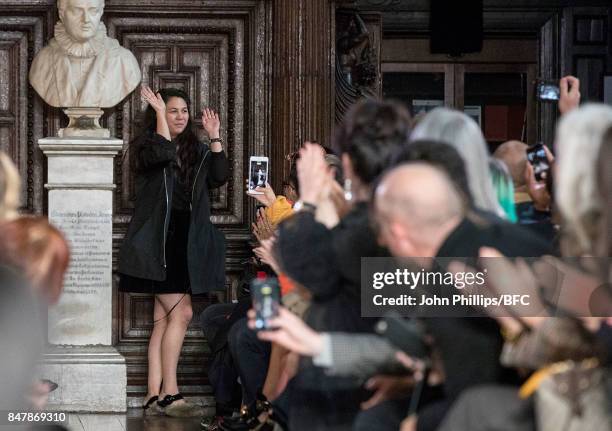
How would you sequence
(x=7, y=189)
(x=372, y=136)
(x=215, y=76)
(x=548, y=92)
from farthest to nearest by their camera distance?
(x=215, y=76) < (x=548, y=92) < (x=372, y=136) < (x=7, y=189)

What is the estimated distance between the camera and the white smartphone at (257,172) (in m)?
8.38

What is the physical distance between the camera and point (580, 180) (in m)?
3.66

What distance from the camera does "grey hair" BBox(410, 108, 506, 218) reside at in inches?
174

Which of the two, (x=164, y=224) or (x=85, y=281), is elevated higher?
(x=164, y=224)

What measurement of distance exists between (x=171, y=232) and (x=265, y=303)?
4591mm

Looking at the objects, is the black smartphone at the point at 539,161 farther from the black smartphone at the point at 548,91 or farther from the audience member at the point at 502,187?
the audience member at the point at 502,187

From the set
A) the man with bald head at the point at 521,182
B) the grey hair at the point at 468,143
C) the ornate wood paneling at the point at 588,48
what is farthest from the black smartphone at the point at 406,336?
the ornate wood paneling at the point at 588,48

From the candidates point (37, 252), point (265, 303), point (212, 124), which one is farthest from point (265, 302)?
point (212, 124)

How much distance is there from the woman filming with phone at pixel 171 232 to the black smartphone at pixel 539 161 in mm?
2839

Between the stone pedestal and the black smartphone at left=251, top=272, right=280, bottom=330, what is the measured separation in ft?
14.5

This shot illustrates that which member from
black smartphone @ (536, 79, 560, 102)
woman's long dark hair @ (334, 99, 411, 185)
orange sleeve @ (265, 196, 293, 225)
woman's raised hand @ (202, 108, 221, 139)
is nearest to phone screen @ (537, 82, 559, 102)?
black smartphone @ (536, 79, 560, 102)

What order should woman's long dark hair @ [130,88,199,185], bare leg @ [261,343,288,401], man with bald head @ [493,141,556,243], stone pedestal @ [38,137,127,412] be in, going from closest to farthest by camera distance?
1. man with bald head @ [493,141,556,243]
2. bare leg @ [261,343,288,401]
3. stone pedestal @ [38,137,127,412]
4. woman's long dark hair @ [130,88,199,185]

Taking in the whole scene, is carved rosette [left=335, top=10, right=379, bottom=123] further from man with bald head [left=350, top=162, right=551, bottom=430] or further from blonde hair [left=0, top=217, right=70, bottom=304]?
blonde hair [left=0, top=217, right=70, bottom=304]

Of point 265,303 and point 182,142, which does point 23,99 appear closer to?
point 182,142
